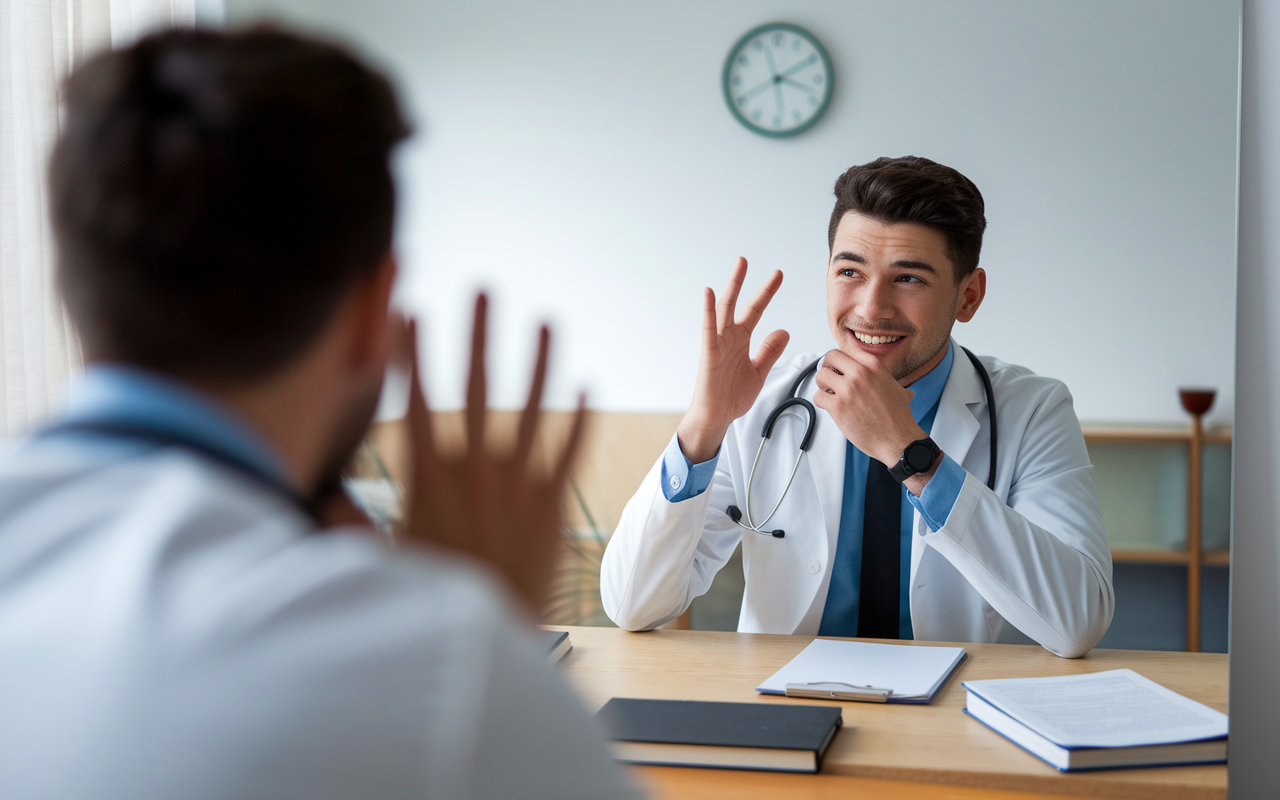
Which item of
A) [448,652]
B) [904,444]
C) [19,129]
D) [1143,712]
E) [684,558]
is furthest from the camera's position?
[19,129]

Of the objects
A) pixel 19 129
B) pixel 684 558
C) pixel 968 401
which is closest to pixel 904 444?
pixel 968 401

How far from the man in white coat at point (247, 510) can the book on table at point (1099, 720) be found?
681mm

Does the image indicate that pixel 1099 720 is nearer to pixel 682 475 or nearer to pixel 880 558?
pixel 880 558

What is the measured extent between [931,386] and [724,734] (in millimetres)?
919

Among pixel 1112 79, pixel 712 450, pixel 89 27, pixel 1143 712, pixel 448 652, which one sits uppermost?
pixel 89 27

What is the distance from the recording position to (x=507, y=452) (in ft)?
1.73

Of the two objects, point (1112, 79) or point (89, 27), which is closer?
point (1112, 79)

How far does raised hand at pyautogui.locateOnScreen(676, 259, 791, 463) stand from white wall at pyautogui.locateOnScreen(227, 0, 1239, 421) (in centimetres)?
14

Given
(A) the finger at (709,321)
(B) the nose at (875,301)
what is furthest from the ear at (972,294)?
(A) the finger at (709,321)

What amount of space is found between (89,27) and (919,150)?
176cm

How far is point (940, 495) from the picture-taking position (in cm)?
136

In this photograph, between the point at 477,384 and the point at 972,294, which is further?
the point at 972,294

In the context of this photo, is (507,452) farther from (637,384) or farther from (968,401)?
(637,384)

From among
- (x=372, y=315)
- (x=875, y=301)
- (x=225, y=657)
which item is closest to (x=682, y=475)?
(x=875, y=301)
